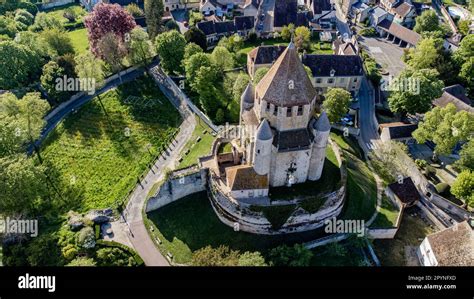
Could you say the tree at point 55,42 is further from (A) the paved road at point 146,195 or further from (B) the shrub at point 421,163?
(B) the shrub at point 421,163

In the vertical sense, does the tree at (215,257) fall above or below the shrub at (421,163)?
below

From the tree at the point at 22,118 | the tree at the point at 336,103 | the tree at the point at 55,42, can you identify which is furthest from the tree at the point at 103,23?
the tree at the point at 336,103

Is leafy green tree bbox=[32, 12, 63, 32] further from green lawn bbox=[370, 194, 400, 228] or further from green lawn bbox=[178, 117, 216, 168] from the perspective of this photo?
green lawn bbox=[370, 194, 400, 228]

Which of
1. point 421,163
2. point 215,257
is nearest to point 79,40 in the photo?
point 215,257

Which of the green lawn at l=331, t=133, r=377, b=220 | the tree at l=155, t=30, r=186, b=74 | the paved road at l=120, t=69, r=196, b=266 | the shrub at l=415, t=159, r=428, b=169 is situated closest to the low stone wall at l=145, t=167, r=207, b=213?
the paved road at l=120, t=69, r=196, b=266

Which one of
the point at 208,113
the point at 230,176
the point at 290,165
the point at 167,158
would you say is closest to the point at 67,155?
the point at 167,158

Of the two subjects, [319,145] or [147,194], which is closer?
[319,145]

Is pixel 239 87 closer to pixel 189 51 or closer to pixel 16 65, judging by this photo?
pixel 189 51
